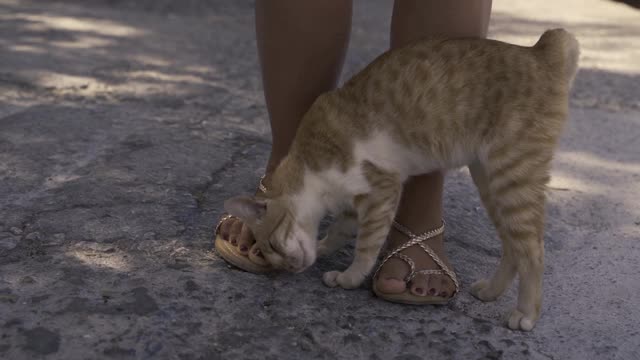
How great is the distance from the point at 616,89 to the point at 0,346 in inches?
136

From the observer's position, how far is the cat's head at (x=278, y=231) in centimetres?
221

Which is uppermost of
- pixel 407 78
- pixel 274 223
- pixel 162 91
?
pixel 407 78

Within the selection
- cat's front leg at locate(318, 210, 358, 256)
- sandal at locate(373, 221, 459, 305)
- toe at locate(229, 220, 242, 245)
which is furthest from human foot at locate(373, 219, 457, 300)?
toe at locate(229, 220, 242, 245)

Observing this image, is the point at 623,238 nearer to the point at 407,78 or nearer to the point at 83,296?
the point at 407,78

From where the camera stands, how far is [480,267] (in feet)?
7.81

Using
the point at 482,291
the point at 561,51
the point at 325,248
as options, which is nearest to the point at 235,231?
the point at 325,248

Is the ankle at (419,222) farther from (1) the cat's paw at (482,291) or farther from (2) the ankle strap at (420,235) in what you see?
(1) the cat's paw at (482,291)

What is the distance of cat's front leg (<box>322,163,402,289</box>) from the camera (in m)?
2.12

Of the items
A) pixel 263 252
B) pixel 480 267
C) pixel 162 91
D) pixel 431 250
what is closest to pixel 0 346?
pixel 263 252

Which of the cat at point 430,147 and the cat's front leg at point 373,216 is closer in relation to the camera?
the cat at point 430,147

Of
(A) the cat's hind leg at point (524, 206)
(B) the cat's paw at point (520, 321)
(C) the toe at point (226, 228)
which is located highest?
(A) the cat's hind leg at point (524, 206)

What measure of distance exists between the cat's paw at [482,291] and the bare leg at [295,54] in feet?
2.15

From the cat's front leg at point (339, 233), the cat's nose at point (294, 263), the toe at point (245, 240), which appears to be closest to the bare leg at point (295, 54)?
the toe at point (245, 240)

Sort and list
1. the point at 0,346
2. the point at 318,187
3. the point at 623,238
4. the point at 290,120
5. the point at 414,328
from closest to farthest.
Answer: the point at 0,346, the point at 414,328, the point at 318,187, the point at 290,120, the point at 623,238
